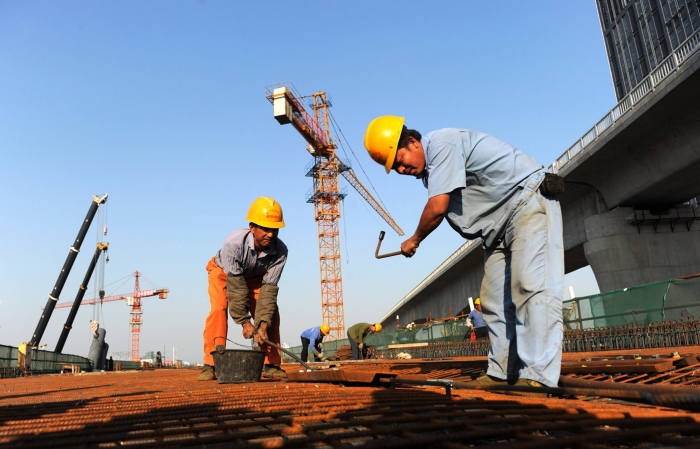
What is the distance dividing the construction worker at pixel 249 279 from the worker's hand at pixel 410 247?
222cm

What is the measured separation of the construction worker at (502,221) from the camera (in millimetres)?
3268

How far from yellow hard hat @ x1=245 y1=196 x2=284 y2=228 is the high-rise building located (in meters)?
50.0

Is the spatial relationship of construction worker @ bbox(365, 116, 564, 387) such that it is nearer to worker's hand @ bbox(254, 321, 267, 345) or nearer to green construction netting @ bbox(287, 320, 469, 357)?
worker's hand @ bbox(254, 321, 267, 345)

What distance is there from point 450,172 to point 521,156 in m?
0.54

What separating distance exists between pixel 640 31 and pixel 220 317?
2402 inches

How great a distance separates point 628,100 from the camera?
16.8 m

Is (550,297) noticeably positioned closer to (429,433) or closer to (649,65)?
(429,433)

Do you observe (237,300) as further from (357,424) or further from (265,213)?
(357,424)

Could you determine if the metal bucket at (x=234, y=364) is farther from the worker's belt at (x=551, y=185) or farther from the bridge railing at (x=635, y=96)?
the bridge railing at (x=635, y=96)

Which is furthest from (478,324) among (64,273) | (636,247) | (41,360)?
(64,273)

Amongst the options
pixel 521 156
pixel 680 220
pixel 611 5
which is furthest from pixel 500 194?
pixel 611 5

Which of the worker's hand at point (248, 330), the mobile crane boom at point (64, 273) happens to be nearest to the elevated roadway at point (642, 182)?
the worker's hand at point (248, 330)

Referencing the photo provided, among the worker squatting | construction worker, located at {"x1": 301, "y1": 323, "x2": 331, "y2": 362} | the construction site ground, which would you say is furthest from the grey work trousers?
construction worker, located at {"x1": 301, "y1": 323, "x2": 331, "y2": 362}

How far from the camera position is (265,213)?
576 centimetres
